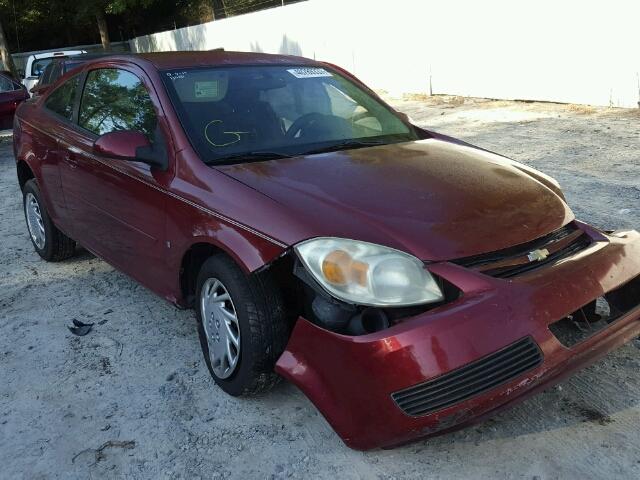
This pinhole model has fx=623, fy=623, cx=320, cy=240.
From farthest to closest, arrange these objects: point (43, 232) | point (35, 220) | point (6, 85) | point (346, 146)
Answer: point (6, 85), point (35, 220), point (43, 232), point (346, 146)

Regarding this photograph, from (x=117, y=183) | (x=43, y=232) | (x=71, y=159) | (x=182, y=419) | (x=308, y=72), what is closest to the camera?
(x=182, y=419)

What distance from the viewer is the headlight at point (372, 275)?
2.33m

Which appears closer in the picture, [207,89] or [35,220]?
[207,89]

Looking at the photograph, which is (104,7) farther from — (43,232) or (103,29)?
(43,232)

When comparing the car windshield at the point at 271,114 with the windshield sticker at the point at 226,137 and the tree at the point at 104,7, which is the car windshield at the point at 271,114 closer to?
the windshield sticker at the point at 226,137

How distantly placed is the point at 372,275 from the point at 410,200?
1.60 feet

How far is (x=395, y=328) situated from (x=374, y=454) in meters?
0.67

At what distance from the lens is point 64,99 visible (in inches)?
183

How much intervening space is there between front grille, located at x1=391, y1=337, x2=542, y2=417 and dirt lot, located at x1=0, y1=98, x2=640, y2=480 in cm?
41

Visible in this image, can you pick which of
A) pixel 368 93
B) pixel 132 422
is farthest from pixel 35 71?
pixel 132 422

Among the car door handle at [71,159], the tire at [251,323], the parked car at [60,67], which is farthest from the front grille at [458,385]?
the parked car at [60,67]

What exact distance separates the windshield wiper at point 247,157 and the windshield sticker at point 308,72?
0.91 meters

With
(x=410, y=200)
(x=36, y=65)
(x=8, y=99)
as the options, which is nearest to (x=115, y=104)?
(x=410, y=200)

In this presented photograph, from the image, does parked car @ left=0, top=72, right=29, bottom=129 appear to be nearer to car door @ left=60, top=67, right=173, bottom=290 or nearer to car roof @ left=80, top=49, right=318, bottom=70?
A: car door @ left=60, top=67, right=173, bottom=290
